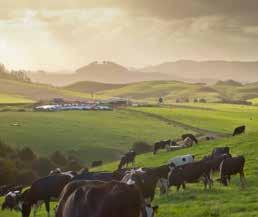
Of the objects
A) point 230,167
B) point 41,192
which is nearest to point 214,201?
point 230,167

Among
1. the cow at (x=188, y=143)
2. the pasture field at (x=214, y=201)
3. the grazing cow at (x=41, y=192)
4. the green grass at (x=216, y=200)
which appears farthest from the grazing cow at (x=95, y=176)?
the cow at (x=188, y=143)

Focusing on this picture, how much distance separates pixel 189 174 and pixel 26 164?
115 ft

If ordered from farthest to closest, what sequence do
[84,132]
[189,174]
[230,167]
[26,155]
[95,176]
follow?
[84,132] → [26,155] → [189,174] → [230,167] → [95,176]

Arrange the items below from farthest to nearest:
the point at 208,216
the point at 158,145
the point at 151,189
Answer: the point at 158,145, the point at 151,189, the point at 208,216

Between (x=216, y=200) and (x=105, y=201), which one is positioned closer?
(x=105, y=201)

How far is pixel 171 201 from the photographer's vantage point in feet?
75.1

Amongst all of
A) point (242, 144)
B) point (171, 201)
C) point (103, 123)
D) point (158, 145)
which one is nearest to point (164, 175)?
point (171, 201)

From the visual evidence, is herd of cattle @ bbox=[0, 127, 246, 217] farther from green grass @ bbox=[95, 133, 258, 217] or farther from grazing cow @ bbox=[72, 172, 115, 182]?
green grass @ bbox=[95, 133, 258, 217]

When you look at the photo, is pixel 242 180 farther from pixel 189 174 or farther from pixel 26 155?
pixel 26 155

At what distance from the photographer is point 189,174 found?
85.6 ft

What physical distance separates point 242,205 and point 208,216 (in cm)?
195

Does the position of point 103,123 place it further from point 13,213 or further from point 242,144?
point 13,213

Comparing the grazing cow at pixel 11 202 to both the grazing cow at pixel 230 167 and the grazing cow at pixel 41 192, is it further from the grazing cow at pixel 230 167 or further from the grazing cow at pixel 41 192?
the grazing cow at pixel 230 167

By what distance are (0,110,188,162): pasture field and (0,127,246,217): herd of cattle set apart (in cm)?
3685
